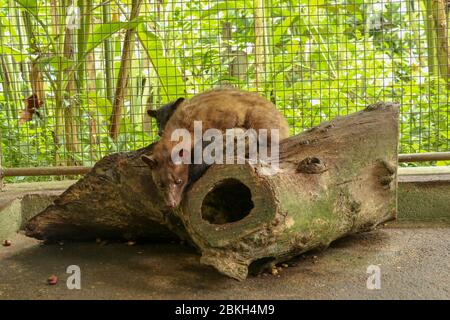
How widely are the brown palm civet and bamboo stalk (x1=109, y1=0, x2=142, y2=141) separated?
5.51 ft

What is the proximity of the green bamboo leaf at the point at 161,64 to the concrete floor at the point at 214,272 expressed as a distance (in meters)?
1.93

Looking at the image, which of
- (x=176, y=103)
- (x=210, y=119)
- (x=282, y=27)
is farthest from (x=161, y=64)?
(x=210, y=119)

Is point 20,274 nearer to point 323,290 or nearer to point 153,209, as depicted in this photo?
point 153,209

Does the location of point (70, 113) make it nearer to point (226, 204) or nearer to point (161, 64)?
point (161, 64)

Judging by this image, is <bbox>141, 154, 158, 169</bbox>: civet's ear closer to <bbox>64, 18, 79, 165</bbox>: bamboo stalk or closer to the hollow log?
the hollow log

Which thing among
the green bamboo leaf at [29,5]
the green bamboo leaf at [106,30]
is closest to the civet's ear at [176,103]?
the green bamboo leaf at [106,30]

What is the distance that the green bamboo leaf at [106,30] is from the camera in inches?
214

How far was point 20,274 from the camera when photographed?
12.3 ft

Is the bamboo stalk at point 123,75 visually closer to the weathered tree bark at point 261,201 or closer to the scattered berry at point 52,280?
the weathered tree bark at point 261,201

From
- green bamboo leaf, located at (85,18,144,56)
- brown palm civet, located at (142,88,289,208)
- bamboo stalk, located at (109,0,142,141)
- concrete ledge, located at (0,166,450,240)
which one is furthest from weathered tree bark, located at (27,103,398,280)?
bamboo stalk, located at (109,0,142,141)

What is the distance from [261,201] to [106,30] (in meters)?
3.04

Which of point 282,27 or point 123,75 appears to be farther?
point 282,27

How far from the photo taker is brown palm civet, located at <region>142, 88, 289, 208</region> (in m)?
3.93

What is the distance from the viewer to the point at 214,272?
366 centimetres
